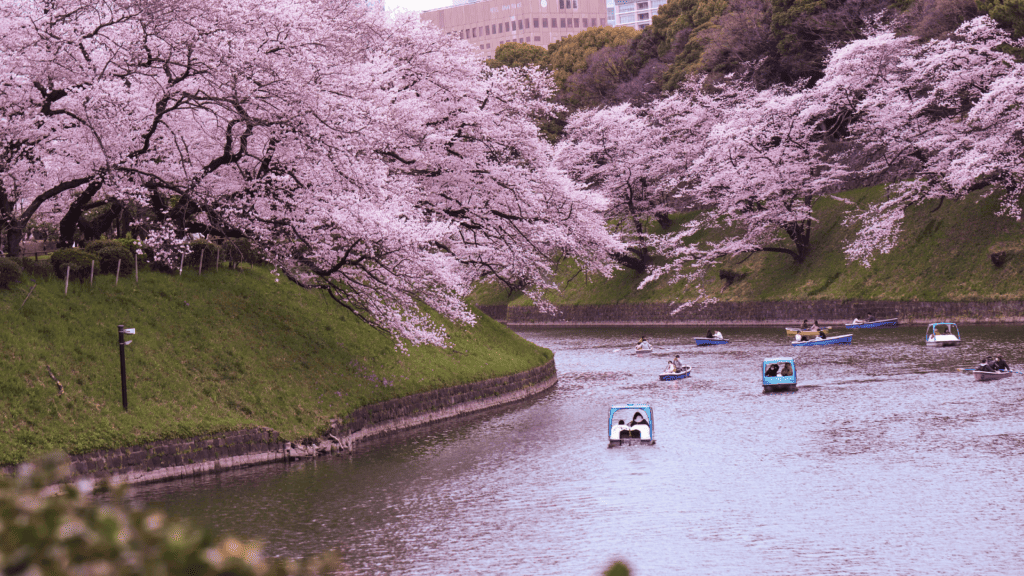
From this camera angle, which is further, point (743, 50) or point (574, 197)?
point (743, 50)

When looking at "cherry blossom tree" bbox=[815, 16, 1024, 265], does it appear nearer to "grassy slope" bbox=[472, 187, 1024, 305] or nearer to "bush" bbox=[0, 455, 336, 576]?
"grassy slope" bbox=[472, 187, 1024, 305]

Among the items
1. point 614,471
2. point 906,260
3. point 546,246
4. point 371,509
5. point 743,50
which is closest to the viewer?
point 371,509

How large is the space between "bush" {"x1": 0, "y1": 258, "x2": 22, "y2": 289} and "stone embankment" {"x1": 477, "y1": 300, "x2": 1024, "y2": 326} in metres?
48.1

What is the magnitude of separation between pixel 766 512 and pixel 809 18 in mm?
57067

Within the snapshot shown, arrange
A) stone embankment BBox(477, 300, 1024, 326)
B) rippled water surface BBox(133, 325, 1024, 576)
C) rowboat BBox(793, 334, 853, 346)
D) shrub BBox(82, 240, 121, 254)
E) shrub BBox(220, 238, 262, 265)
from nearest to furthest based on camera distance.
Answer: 1. rippled water surface BBox(133, 325, 1024, 576)
2. shrub BBox(82, 240, 121, 254)
3. shrub BBox(220, 238, 262, 265)
4. rowboat BBox(793, 334, 853, 346)
5. stone embankment BBox(477, 300, 1024, 326)

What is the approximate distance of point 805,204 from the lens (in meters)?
64.1

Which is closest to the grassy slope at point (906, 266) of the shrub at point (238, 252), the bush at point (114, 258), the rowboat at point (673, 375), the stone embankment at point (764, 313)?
the stone embankment at point (764, 313)

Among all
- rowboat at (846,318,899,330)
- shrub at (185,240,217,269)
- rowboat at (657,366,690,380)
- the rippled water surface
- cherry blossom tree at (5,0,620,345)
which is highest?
cherry blossom tree at (5,0,620,345)

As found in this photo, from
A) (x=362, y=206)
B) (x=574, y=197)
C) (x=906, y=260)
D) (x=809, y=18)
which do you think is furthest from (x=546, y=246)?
(x=809, y=18)

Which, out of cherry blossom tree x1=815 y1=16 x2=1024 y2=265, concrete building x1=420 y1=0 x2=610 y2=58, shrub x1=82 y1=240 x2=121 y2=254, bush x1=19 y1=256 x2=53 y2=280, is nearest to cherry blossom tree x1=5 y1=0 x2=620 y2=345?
shrub x1=82 y1=240 x2=121 y2=254

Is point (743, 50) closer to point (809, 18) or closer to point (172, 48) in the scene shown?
point (809, 18)

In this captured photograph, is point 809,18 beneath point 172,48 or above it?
above

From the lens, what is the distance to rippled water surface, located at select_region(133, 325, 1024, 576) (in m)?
15.6

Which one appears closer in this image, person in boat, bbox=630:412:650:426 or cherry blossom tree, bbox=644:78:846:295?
person in boat, bbox=630:412:650:426
